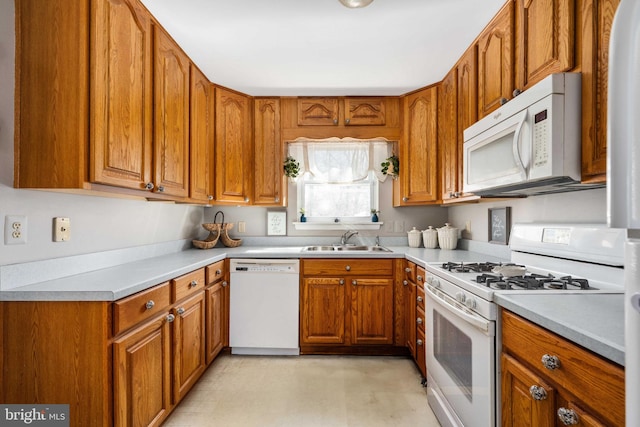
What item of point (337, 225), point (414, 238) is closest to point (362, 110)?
point (337, 225)

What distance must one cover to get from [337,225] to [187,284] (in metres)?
1.68

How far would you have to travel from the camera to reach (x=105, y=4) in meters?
1.47

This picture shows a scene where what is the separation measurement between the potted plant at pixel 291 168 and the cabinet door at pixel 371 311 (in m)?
1.16

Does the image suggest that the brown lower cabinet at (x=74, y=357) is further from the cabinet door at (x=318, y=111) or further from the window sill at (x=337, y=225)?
the cabinet door at (x=318, y=111)

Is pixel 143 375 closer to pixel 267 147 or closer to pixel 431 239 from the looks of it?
pixel 267 147

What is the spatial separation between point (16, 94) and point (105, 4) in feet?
1.83

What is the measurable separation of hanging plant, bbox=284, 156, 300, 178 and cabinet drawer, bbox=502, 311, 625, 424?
87.8 inches

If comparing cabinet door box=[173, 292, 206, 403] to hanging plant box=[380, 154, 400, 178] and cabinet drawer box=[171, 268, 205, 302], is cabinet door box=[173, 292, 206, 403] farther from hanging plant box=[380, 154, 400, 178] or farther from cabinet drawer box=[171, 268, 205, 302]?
hanging plant box=[380, 154, 400, 178]

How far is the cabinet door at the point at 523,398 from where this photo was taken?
38.1 inches

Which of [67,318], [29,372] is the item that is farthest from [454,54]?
[29,372]

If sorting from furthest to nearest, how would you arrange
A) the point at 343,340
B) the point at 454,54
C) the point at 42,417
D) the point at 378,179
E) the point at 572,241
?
the point at 378,179 → the point at 343,340 → the point at 454,54 → the point at 572,241 → the point at 42,417

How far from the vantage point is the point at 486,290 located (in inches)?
51.1

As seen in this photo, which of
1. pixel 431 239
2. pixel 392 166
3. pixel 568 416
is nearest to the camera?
pixel 568 416

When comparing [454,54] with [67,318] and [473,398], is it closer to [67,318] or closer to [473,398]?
[473,398]
